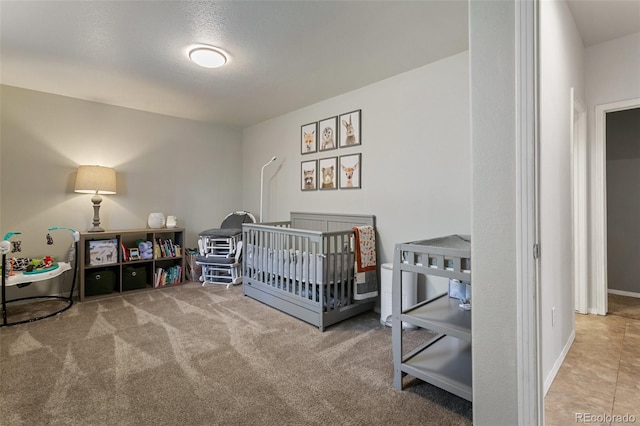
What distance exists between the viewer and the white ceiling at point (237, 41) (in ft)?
6.52

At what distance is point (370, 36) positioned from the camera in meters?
2.29

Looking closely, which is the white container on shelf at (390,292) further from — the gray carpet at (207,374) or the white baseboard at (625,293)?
the white baseboard at (625,293)

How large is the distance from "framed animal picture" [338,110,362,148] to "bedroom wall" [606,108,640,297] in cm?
286

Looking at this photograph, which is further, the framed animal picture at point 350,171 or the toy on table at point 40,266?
the framed animal picture at point 350,171

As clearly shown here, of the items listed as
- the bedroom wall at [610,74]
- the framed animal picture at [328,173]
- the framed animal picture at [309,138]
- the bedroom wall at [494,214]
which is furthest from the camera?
the framed animal picture at [309,138]

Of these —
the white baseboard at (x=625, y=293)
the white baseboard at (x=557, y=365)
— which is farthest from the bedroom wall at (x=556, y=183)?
the white baseboard at (x=625, y=293)

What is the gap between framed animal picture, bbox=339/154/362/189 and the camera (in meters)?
3.32

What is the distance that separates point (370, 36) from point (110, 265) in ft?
12.0

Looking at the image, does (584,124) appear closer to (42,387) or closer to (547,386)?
(547,386)

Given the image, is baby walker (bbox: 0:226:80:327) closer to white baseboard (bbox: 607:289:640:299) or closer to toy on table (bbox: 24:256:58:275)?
toy on table (bbox: 24:256:58:275)

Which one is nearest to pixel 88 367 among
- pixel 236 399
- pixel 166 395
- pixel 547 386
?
pixel 166 395

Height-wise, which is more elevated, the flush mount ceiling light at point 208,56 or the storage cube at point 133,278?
the flush mount ceiling light at point 208,56

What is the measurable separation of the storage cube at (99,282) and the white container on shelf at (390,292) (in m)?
3.11

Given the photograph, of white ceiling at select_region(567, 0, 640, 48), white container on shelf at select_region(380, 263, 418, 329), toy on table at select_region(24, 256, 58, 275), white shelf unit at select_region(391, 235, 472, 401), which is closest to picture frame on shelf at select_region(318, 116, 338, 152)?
white container on shelf at select_region(380, 263, 418, 329)
